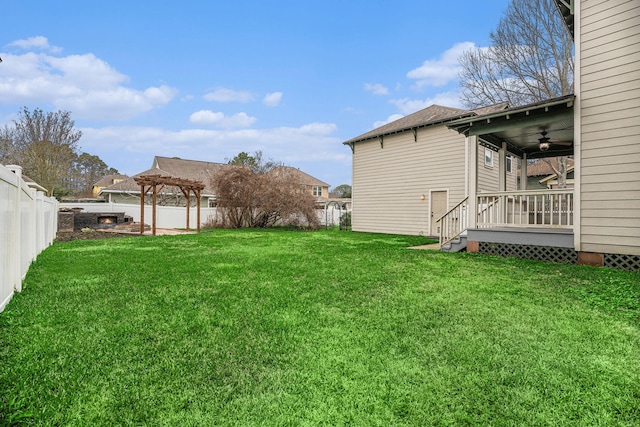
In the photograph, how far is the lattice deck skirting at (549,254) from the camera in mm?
5629

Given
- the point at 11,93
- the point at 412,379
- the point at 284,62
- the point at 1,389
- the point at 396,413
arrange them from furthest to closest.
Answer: the point at 11,93
the point at 284,62
the point at 412,379
the point at 1,389
the point at 396,413

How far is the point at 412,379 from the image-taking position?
2.05 m

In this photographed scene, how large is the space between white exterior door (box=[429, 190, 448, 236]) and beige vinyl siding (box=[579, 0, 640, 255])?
626cm

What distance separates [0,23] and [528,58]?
24264mm

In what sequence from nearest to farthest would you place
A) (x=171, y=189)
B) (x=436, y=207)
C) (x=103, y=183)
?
(x=436, y=207) < (x=171, y=189) < (x=103, y=183)

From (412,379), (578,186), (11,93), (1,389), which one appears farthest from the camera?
(11,93)

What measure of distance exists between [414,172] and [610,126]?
7691 mm

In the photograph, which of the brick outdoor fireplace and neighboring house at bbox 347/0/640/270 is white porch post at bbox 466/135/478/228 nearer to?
neighboring house at bbox 347/0/640/270

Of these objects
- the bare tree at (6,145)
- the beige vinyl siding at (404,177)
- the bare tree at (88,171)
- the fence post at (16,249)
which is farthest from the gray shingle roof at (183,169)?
the fence post at (16,249)

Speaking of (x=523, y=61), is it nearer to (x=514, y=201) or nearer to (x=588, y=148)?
(x=514, y=201)

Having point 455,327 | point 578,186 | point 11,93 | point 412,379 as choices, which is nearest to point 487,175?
point 578,186

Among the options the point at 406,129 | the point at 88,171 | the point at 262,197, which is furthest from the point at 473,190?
the point at 88,171

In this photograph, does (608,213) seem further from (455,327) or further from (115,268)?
(115,268)

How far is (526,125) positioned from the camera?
7.03 meters
